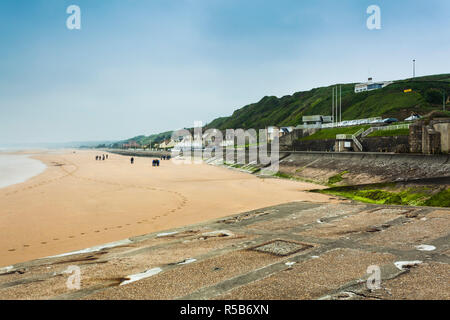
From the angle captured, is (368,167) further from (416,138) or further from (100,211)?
(100,211)

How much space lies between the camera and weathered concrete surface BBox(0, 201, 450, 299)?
655cm

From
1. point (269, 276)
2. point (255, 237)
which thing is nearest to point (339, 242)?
point (255, 237)

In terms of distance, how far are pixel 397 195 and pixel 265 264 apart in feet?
49.9

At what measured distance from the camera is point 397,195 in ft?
63.3

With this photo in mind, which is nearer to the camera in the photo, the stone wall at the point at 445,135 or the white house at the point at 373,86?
the stone wall at the point at 445,135

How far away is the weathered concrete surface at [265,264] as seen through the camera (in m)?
6.55

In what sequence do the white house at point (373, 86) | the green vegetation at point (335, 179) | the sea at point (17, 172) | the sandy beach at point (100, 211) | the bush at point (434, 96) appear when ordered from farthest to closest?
the white house at point (373, 86) → the bush at point (434, 96) → the sea at point (17, 172) → the green vegetation at point (335, 179) → the sandy beach at point (100, 211)

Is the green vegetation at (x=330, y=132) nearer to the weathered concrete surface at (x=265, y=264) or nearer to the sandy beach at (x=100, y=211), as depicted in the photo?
the sandy beach at (x=100, y=211)

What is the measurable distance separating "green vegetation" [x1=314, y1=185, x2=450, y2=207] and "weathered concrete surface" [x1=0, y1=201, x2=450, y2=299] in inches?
160

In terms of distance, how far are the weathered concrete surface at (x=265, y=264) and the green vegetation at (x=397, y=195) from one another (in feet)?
13.3

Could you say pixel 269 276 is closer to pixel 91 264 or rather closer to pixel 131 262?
pixel 131 262

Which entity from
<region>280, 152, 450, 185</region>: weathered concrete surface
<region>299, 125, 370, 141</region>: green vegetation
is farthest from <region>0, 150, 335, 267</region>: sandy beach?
<region>299, 125, 370, 141</region>: green vegetation

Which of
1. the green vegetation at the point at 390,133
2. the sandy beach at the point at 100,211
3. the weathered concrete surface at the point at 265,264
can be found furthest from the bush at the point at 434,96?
the weathered concrete surface at the point at 265,264

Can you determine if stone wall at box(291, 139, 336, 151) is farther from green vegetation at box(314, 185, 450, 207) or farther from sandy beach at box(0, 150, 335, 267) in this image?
green vegetation at box(314, 185, 450, 207)
